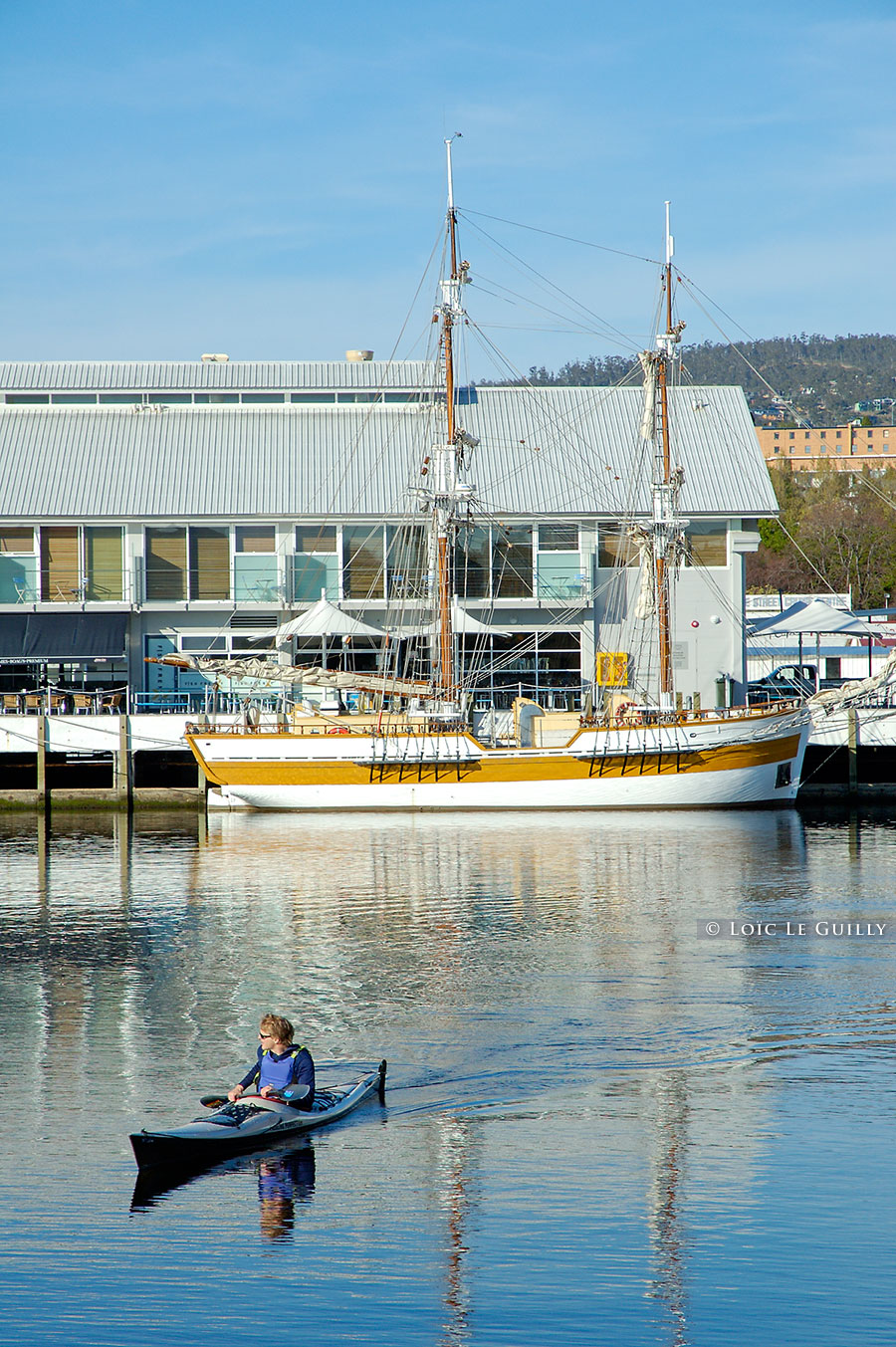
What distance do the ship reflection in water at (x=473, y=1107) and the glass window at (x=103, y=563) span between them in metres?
20.5

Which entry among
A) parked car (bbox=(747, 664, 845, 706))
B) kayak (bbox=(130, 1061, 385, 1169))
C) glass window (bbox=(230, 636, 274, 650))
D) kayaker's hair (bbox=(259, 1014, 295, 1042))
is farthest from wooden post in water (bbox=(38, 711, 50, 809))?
kayaker's hair (bbox=(259, 1014, 295, 1042))

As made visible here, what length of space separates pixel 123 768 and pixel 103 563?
9.69 metres

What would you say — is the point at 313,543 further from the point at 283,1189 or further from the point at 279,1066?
the point at 283,1189

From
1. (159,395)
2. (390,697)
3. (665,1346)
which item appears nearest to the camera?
(665,1346)

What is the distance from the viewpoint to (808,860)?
30469 millimetres

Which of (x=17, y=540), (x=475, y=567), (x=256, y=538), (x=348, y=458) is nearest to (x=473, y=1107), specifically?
(x=475, y=567)

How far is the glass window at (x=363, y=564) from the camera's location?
157 feet

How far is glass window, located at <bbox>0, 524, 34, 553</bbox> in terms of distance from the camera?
48.3m

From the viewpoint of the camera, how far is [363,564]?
157ft

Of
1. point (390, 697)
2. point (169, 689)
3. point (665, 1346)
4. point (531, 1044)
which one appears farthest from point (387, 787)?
point (665, 1346)

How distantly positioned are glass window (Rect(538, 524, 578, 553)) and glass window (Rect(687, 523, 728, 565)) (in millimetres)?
3946

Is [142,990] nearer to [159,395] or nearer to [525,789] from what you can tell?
[525,789]

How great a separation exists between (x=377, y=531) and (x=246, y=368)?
34.1 ft

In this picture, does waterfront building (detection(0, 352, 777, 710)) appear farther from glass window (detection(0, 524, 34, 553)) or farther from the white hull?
the white hull
